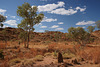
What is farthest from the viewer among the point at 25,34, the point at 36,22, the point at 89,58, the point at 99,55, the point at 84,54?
the point at 25,34

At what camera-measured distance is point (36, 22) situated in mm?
15883

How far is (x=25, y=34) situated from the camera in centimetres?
1744

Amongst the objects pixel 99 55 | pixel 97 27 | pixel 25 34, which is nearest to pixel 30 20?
pixel 25 34

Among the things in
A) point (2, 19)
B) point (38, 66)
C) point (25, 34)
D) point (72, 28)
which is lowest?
point (38, 66)

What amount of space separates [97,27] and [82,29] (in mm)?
18267

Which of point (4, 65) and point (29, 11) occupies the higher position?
point (29, 11)

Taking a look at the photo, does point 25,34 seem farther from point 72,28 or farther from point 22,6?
point 72,28

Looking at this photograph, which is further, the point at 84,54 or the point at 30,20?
the point at 30,20

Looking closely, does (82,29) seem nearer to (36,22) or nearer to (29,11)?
(36,22)

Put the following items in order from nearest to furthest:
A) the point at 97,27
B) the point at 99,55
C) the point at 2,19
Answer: the point at 99,55, the point at 2,19, the point at 97,27

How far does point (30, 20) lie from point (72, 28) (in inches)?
597

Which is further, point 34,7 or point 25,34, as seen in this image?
point 25,34

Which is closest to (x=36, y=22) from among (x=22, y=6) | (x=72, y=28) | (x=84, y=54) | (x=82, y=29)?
(x=22, y=6)

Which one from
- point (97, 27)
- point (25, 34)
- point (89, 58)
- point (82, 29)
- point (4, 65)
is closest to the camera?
point (4, 65)
